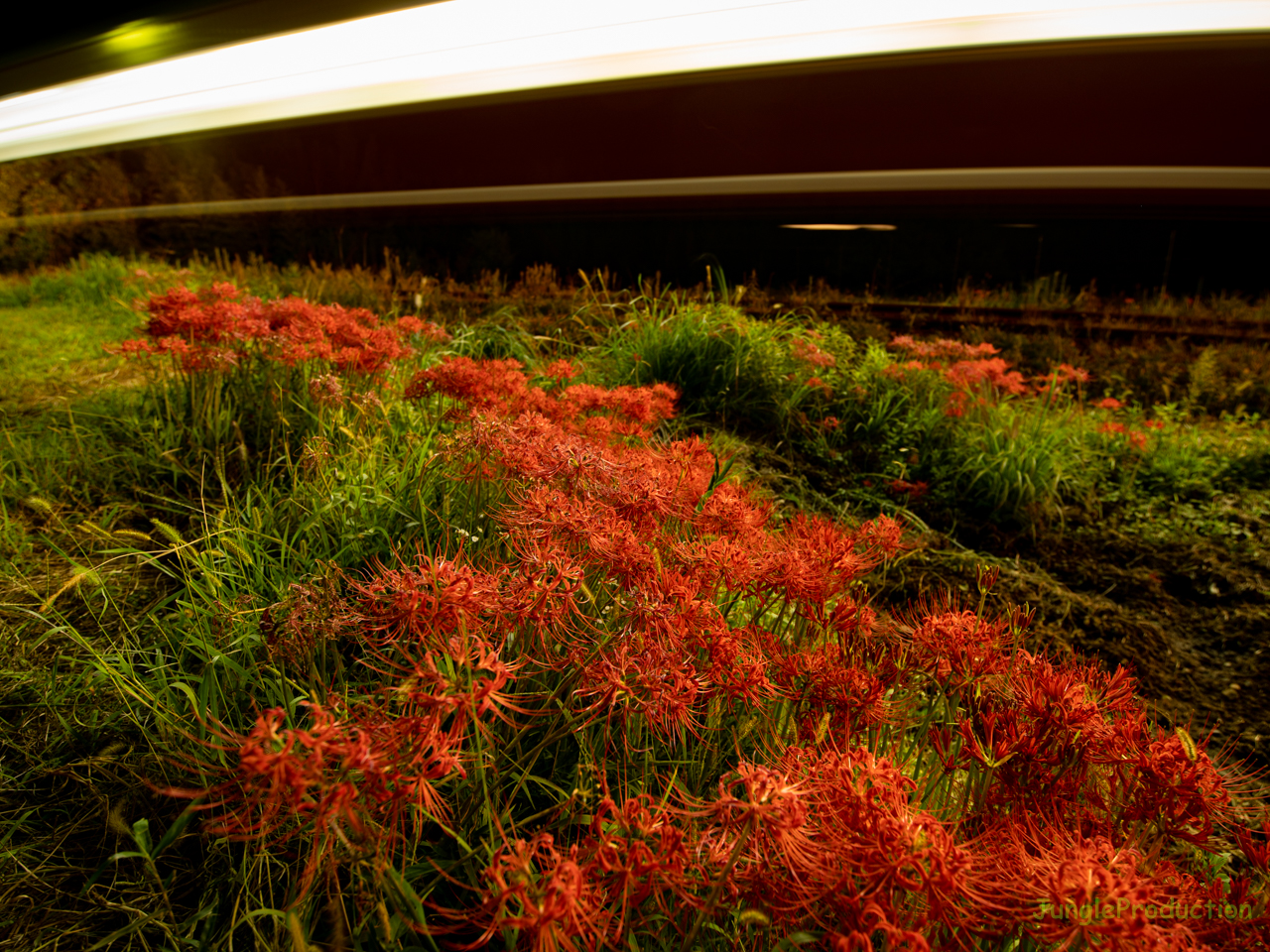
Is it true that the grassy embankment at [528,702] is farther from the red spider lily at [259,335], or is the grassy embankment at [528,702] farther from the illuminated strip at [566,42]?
the illuminated strip at [566,42]

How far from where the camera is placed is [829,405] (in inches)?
137

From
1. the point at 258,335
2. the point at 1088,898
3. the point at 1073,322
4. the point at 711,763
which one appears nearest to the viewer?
the point at 1088,898

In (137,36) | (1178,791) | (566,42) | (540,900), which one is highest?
(137,36)

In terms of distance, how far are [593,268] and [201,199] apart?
4.27 metres

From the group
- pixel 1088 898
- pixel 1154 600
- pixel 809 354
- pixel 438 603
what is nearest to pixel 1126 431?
pixel 1154 600

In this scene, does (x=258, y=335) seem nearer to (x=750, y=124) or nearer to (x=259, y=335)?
(x=259, y=335)

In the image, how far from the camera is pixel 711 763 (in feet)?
3.62

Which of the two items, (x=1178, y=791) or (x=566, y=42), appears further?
(x=566, y=42)

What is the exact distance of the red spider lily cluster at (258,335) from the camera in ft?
6.55

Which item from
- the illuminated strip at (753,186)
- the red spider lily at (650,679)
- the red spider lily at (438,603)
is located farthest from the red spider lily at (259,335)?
the illuminated strip at (753,186)

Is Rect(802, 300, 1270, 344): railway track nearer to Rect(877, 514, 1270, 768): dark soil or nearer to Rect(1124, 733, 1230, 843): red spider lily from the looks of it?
Rect(877, 514, 1270, 768): dark soil

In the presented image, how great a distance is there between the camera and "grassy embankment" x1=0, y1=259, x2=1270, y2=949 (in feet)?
1.92

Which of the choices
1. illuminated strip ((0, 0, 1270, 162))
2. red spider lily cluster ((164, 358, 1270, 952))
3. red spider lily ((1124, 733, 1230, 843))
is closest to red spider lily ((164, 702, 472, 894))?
red spider lily cluster ((164, 358, 1270, 952))

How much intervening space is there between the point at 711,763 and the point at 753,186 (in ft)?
18.4
